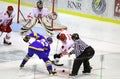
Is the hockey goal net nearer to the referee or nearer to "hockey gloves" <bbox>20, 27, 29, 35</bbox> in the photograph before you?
"hockey gloves" <bbox>20, 27, 29, 35</bbox>

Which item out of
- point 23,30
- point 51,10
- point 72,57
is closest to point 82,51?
point 72,57

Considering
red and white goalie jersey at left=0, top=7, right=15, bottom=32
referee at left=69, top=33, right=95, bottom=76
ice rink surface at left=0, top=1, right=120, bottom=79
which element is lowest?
ice rink surface at left=0, top=1, right=120, bottom=79

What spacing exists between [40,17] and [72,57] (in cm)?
245

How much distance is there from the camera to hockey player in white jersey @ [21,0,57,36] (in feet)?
36.8

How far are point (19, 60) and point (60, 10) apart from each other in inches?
231

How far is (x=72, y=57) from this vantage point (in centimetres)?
914

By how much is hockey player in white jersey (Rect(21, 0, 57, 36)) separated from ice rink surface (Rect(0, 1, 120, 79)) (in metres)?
0.31

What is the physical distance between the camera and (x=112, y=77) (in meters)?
7.04

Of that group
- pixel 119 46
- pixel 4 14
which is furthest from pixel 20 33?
pixel 119 46

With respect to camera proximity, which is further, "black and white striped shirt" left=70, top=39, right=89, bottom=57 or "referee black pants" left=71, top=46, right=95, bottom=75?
"black and white striped shirt" left=70, top=39, right=89, bottom=57

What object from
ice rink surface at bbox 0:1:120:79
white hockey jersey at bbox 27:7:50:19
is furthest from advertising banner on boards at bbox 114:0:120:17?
white hockey jersey at bbox 27:7:50:19

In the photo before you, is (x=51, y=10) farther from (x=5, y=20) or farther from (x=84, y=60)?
(x=84, y=60)

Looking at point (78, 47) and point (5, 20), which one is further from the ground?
point (5, 20)

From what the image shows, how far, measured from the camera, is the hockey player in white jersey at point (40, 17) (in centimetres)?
Result: 1120
